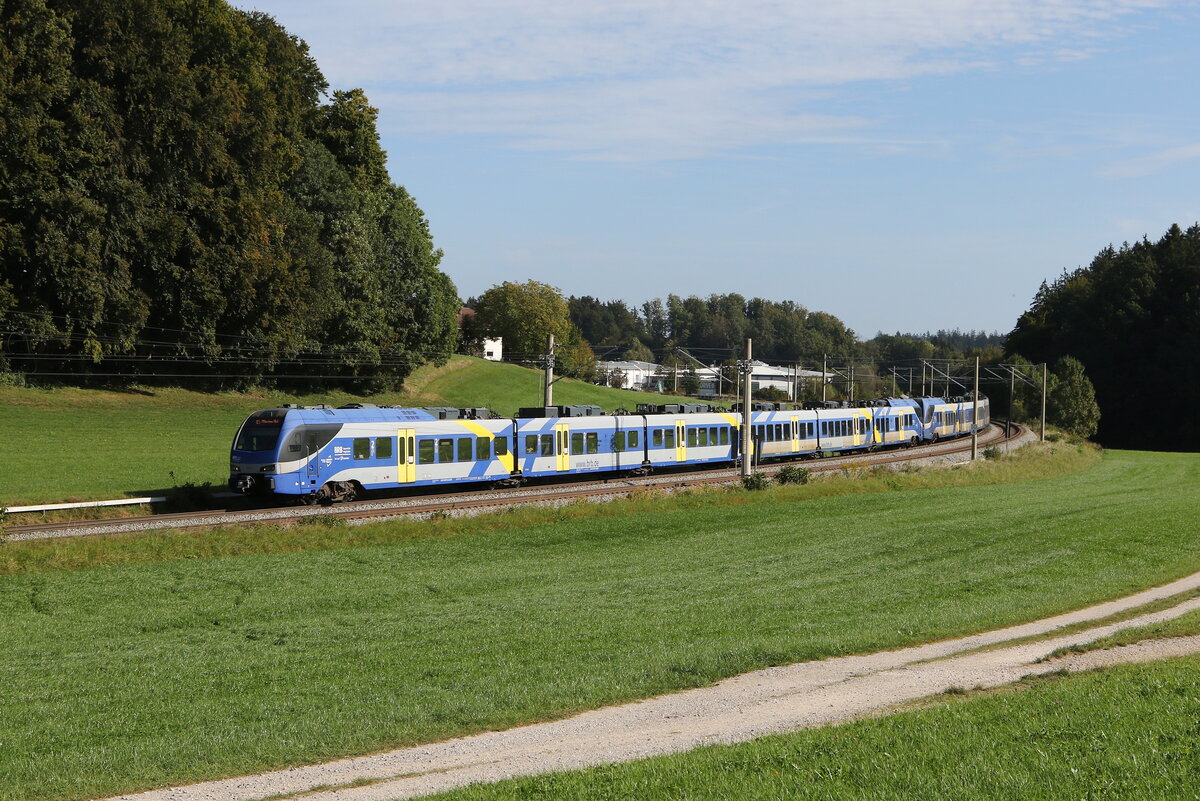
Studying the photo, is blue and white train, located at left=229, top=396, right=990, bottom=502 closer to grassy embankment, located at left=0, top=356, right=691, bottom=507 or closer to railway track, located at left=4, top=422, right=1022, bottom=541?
railway track, located at left=4, top=422, right=1022, bottom=541

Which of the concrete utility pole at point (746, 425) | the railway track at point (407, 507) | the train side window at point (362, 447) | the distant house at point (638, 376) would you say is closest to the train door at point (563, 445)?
the railway track at point (407, 507)

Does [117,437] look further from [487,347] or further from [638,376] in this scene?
[638,376]

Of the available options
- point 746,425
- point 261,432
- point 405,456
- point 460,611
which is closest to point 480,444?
point 405,456

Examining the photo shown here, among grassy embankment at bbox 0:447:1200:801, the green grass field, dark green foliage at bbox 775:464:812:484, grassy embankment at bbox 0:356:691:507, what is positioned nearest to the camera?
the green grass field

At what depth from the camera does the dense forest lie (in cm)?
5512

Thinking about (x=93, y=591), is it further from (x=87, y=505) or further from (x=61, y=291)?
(x=61, y=291)

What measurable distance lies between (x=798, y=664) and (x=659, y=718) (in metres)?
3.31

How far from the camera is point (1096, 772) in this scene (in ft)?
29.8

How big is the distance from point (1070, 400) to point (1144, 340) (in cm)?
2459

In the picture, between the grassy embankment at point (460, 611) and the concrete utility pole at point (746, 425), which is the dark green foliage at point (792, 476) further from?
the grassy embankment at point (460, 611)

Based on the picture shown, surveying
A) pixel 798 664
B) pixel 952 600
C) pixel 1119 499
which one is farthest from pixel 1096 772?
pixel 1119 499

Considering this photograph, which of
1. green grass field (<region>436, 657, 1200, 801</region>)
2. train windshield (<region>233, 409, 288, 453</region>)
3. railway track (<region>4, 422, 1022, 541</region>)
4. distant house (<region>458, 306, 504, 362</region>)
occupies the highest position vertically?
distant house (<region>458, 306, 504, 362</region>)

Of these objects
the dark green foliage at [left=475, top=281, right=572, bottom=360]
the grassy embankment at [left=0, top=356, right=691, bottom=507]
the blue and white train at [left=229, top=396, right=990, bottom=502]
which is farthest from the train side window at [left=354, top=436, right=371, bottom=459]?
the dark green foliage at [left=475, top=281, right=572, bottom=360]

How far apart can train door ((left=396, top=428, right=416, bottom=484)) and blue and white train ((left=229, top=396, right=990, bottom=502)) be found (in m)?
0.03
